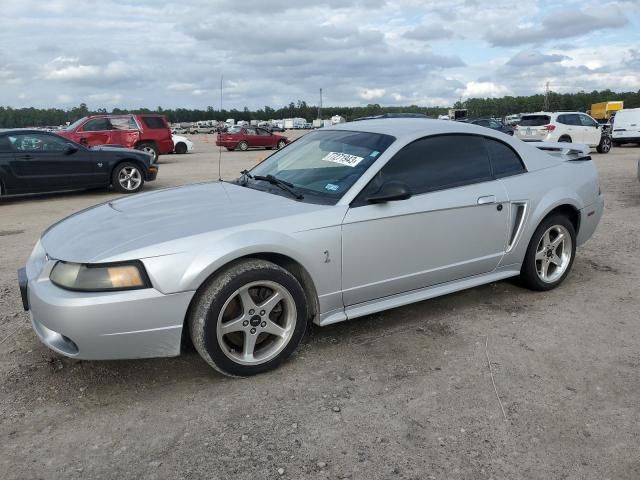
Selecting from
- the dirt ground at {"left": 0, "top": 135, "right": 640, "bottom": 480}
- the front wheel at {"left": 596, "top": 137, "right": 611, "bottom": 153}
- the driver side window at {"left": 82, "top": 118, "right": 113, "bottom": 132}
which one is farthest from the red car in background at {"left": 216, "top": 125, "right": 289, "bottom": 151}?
the dirt ground at {"left": 0, "top": 135, "right": 640, "bottom": 480}

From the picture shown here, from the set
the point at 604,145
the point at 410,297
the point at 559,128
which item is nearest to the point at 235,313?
the point at 410,297

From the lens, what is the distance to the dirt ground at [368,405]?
2.47 metres

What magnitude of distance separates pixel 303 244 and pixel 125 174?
8.67 m

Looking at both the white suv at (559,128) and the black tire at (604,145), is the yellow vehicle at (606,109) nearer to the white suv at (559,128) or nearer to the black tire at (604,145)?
the black tire at (604,145)

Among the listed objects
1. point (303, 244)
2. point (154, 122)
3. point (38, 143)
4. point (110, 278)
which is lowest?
point (110, 278)

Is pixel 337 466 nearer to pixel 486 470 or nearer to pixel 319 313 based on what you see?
pixel 486 470

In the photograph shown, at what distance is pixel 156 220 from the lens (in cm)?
328

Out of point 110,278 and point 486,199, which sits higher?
point 486,199

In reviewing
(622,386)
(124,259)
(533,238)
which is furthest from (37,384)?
(533,238)

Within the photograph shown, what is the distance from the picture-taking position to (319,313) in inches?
135

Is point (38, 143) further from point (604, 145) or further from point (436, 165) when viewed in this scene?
point (604, 145)

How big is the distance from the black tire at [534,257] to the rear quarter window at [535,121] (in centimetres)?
1539

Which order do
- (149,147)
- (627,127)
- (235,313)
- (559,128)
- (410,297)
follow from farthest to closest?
(627,127) → (559,128) → (149,147) → (410,297) → (235,313)

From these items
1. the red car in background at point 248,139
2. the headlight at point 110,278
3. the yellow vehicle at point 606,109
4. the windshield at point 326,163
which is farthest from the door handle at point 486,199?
the yellow vehicle at point 606,109
